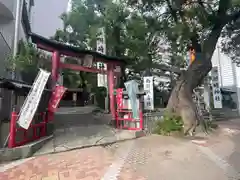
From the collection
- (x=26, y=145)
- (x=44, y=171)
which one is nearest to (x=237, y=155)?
(x=44, y=171)

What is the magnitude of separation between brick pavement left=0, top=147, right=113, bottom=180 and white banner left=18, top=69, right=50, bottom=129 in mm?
1204

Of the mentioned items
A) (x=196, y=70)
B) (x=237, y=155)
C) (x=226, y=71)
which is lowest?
(x=237, y=155)

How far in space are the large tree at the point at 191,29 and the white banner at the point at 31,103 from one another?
6.47 m

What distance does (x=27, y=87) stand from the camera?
7.07m

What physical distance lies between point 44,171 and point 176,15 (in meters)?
9.69

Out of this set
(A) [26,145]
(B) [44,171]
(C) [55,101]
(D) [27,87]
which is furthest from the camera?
(C) [55,101]

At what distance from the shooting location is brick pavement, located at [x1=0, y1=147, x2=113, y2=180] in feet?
14.0

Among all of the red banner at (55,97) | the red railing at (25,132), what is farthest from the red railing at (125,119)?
the red railing at (25,132)

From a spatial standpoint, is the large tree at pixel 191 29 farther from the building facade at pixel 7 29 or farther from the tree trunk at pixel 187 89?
the building facade at pixel 7 29

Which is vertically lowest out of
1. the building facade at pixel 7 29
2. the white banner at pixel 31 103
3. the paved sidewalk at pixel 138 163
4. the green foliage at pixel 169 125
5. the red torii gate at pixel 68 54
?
the paved sidewalk at pixel 138 163

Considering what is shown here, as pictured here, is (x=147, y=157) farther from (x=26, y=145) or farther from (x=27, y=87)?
(x=27, y=87)

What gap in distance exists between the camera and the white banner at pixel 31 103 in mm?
5645

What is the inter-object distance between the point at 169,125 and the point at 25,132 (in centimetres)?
616

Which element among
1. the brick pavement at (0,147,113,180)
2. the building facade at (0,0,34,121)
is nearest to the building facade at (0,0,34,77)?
the building facade at (0,0,34,121)
